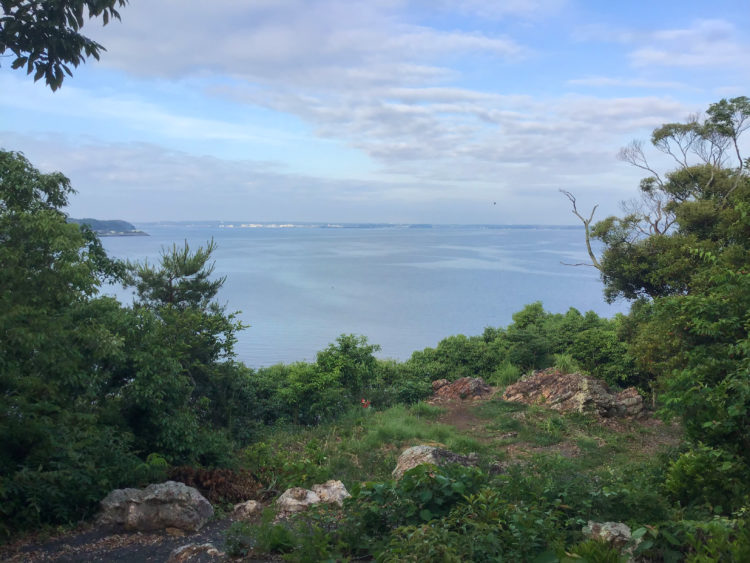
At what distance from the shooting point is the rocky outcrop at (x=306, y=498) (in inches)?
233

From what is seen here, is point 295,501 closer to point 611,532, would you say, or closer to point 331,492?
point 331,492

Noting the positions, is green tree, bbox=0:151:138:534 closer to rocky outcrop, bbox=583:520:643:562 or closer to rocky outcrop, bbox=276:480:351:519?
rocky outcrop, bbox=276:480:351:519

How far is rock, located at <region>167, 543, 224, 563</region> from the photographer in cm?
446

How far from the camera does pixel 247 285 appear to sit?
6062 centimetres

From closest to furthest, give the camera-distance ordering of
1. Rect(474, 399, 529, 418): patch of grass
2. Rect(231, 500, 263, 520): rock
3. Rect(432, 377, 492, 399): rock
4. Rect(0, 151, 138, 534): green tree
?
1. Rect(0, 151, 138, 534): green tree
2. Rect(231, 500, 263, 520): rock
3. Rect(474, 399, 529, 418): patch of grass
4. Rect(432, 377, 492, 399): rock

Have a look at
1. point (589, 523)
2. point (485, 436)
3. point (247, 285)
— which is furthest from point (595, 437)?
point (247, 285)

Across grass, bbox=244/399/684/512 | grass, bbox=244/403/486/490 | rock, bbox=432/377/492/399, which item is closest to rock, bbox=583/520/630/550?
grass, bbox=244/399/684/512

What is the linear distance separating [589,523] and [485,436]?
23.0ft

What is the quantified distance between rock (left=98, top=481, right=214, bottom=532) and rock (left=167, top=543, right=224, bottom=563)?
1.05m

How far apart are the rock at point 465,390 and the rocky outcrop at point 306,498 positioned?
8.01m

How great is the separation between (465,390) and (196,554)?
34.1ft

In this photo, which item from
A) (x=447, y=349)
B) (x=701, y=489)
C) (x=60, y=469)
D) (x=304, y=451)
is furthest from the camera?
(x=447, y=349)

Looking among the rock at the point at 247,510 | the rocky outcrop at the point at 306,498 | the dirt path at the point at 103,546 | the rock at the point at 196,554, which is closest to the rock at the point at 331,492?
the rocky outcrop at the point at 306,498

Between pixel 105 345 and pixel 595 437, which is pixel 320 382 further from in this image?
pixel 105 345
